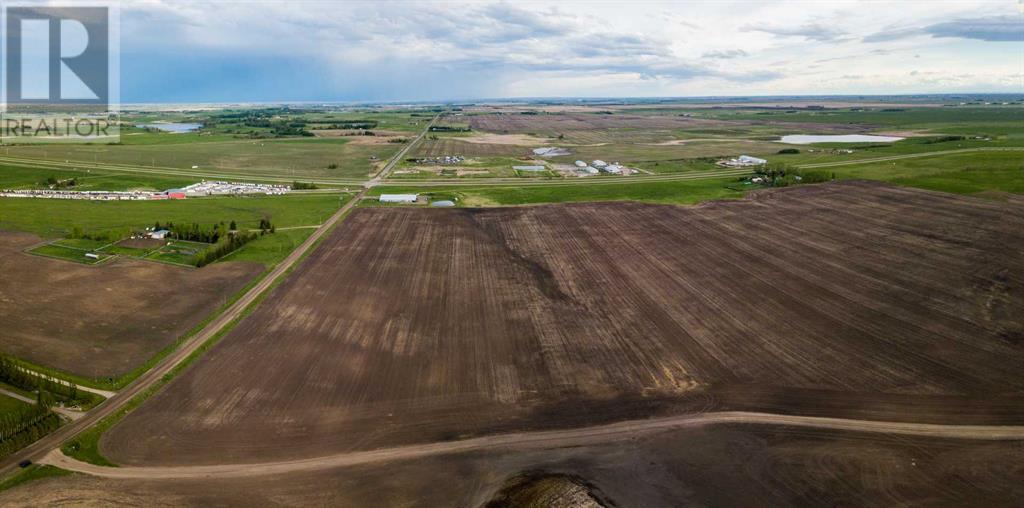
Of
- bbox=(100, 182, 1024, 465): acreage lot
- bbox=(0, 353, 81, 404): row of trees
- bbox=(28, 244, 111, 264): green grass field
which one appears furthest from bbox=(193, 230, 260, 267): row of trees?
bbox=(0, 353, 81, 404): row of trees

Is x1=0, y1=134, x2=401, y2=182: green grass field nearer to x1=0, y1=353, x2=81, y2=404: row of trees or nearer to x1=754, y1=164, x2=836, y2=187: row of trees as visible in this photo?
x1=0, y1=353, x2=81, y2=404: row of trees

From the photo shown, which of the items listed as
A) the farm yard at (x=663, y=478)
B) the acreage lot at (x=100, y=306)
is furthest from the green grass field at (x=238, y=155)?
the farm yard at (x=663, y=478)

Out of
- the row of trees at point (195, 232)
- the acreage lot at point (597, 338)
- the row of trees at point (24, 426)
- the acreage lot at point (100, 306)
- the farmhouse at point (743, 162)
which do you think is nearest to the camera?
the row of trees at point (24, 426)

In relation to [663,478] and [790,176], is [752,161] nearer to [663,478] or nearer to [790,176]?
[790,176]

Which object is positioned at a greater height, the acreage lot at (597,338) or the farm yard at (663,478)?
the acreage lot at (597,338)

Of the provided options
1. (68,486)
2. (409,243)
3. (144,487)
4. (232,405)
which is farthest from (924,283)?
(68,486)

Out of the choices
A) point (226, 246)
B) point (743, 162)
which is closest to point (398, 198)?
point (226, 246)

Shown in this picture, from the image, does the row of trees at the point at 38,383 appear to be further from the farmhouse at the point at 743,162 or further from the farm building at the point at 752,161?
the farm building at the point at 752,161
